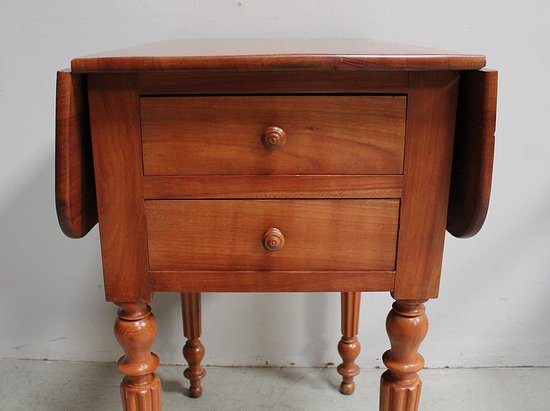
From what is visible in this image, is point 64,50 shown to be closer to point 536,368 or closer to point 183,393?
point 183,393

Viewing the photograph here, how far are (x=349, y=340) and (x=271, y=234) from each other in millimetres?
663

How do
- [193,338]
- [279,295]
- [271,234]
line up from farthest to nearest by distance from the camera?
1. [279,295]
2. [193,338]
3. [271,234]

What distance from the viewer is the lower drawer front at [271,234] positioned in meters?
0.77

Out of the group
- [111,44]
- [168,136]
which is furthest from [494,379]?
[111,44]

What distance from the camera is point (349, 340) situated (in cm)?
133

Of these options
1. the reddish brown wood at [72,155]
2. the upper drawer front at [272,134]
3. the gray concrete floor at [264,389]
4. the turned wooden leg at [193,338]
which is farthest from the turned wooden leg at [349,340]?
the reddish brown wood at [72,155]

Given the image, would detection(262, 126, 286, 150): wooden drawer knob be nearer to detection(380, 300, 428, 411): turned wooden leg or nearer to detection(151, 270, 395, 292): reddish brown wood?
detection(151, 270, 395, 292): reddish brown wood

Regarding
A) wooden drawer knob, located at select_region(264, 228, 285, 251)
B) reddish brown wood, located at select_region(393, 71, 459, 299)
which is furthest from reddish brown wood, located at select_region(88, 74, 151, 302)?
reddish brown wood, located at select_region(393, 71, 459, 299)

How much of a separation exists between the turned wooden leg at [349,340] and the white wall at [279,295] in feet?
0.48

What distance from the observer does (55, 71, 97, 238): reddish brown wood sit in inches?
27.6

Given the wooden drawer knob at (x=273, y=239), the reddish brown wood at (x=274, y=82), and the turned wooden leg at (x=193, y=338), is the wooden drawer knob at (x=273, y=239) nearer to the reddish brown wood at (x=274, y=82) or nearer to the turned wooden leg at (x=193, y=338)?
the reddish brown wood at (x=274, y=82)

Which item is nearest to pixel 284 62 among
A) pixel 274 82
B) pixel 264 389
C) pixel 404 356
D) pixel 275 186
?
pixel 274 82

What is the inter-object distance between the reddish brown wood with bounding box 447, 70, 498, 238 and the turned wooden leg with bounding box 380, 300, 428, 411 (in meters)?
0.15

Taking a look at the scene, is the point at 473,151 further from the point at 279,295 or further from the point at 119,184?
the point at 279,295
